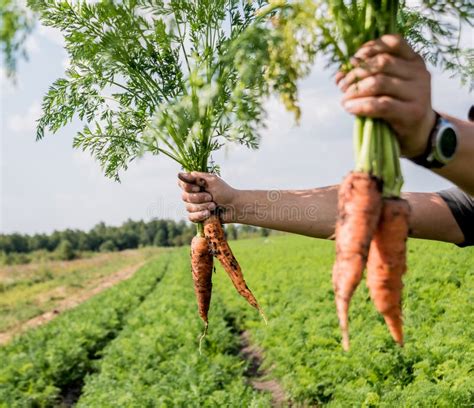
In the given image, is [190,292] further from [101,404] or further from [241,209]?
[241,209]

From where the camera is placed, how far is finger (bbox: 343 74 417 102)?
63.6 inches

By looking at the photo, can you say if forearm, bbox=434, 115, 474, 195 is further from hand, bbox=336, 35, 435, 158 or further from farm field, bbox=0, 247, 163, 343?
farm field, bbox=0, 247, 163, 343

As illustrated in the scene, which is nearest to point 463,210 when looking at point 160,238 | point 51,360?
point 51,360

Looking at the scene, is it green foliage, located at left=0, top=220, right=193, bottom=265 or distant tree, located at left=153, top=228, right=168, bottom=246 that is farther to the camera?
distant tree, located at left=153, top=228, right=168, bottom=246

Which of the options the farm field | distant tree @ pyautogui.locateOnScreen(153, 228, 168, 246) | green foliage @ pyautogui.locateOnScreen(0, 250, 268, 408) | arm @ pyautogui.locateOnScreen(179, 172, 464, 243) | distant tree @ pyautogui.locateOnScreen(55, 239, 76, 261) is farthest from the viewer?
distant tree @ pyautogui.locateOnScreen(153, 228, 168, 246)

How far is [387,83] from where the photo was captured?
5.33 ft

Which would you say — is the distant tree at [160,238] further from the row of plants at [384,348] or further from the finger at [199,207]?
the finger at [199,207]

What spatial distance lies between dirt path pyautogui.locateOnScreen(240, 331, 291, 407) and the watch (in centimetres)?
520

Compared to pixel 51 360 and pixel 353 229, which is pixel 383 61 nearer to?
pixel 353 229

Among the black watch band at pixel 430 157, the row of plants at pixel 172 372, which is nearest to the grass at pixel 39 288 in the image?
the row of plants at pixel 172 372

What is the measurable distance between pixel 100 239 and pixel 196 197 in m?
81.2

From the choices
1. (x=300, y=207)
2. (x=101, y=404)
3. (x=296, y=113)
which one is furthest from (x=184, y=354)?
(x=296, y=113)

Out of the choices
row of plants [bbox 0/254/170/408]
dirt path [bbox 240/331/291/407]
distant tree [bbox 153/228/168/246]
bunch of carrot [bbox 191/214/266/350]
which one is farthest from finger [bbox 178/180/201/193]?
distant tree [bbox 153/228/168/246]

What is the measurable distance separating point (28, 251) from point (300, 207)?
254 ft
